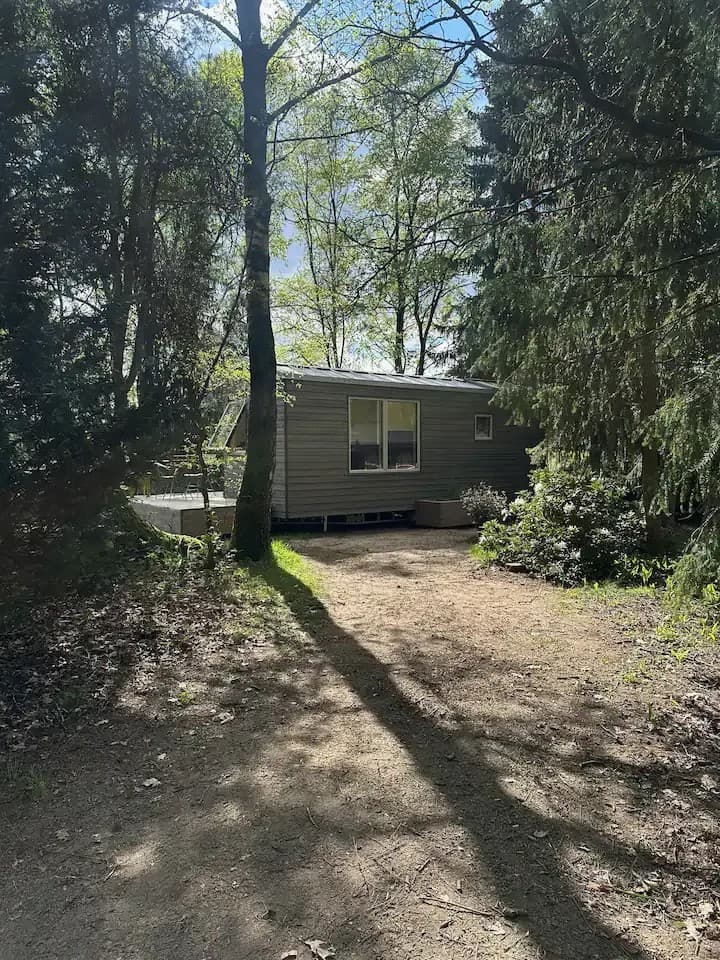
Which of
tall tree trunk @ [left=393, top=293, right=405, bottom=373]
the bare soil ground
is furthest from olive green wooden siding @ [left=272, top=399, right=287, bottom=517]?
tall tree trunk @ [left=393, top=293, right=405, bottom=373]

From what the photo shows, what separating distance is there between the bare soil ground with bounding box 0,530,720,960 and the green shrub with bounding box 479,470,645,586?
245cm

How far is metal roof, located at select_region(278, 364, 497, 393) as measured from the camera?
408 inches

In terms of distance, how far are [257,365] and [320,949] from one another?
5.86 m

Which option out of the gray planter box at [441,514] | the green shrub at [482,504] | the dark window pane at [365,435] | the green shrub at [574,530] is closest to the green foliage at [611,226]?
the green shrub at [574,530]

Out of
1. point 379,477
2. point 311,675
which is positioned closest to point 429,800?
point 311,675

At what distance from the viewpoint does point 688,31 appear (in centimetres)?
280

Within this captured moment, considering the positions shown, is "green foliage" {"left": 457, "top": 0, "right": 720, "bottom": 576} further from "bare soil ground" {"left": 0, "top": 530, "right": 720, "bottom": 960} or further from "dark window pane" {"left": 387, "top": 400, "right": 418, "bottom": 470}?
"dark window pane" {"left": 387, "top": 400, "right": 418, "bottom": 470}

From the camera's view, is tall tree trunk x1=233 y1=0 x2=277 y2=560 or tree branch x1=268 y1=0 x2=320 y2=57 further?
tree branch x1=268 y1=0 x2=320 y2=57

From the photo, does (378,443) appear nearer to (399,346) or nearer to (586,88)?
(586,88)

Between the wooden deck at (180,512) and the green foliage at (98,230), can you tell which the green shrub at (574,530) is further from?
the green foliage at (98,230)

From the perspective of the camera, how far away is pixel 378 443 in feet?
38.6

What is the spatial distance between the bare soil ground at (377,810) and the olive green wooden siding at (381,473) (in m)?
6.11

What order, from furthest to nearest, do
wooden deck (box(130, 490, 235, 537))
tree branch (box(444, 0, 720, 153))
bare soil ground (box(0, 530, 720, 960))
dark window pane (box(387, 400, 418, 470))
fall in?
1. dark window pane (box(387, 400, 418, 470))
2. wooden deck (box(130, 490, 235, 537))
3. tree branch (box(444, 0, 720, 153))
4. bare soil ground (box(0, 530, 720, 960))

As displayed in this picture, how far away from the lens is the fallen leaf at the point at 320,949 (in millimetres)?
1700
